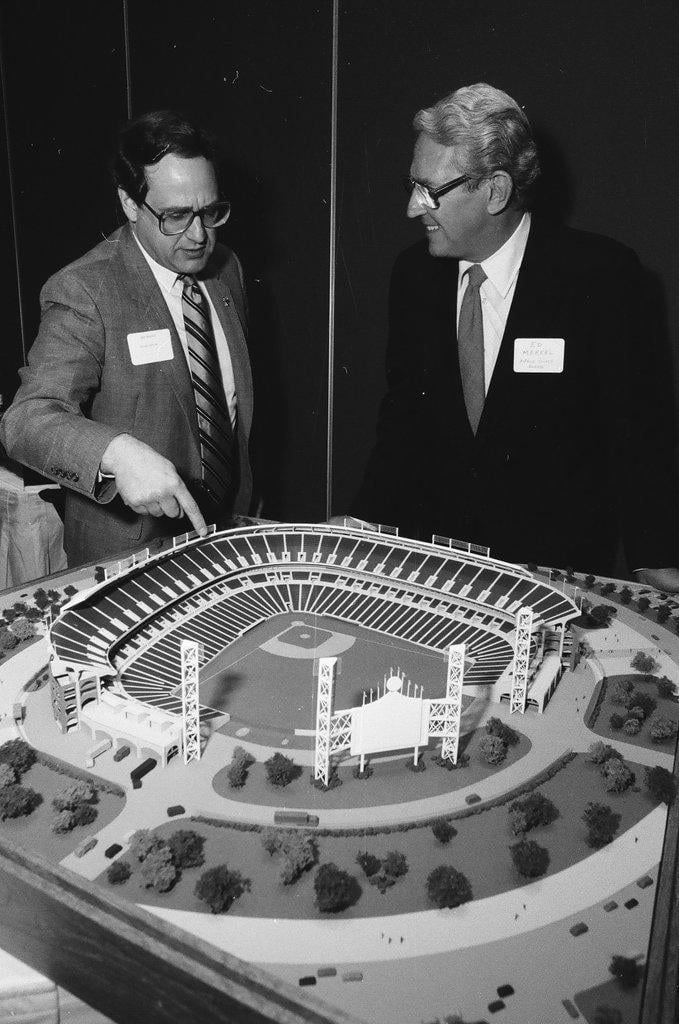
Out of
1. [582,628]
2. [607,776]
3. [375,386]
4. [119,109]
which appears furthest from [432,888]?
[119,109]

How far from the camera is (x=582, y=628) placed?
17.2 ft

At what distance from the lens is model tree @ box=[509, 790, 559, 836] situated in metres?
3.41

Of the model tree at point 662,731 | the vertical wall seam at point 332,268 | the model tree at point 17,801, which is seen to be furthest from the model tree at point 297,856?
the vertical wall seam at point 332,268

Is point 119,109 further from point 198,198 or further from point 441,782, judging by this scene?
point 441,782

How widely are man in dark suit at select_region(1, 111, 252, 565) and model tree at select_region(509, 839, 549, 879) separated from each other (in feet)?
9.74

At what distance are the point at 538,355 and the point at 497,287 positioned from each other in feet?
2.12

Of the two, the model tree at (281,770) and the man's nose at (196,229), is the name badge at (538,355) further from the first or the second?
the model tree at (281,770)

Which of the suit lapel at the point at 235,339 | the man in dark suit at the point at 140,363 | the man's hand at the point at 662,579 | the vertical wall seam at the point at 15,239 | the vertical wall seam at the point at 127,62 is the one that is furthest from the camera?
the vertical wall seam at the point at 15,239

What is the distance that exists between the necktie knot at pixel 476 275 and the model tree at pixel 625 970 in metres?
4.83

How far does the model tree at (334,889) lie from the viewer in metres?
2.98

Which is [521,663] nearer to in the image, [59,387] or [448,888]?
[448,888]

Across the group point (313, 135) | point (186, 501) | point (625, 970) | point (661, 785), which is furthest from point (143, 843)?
point (313, 135)

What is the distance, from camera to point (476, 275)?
6.32 m

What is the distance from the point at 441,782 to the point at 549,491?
11.0 feet
